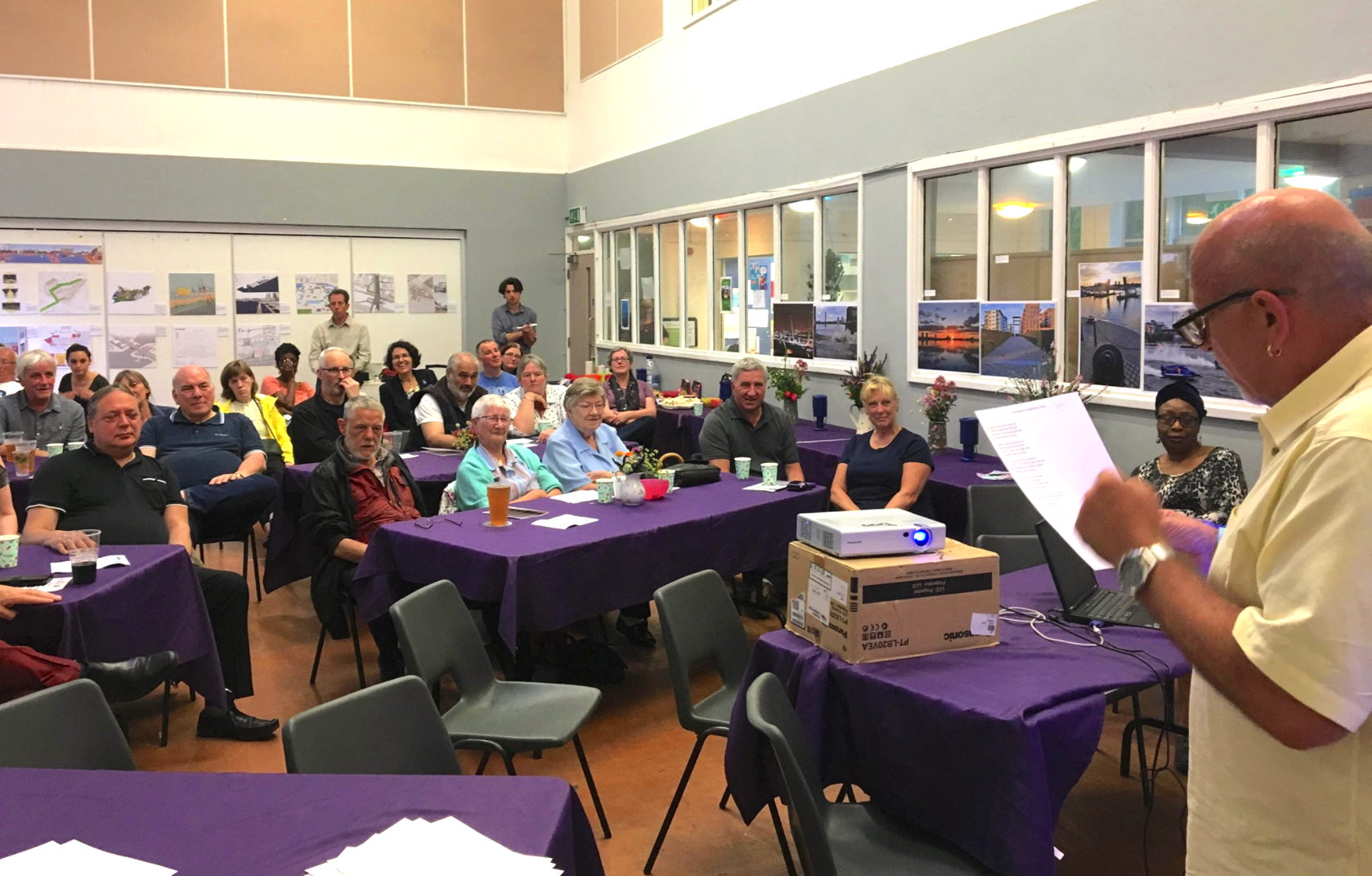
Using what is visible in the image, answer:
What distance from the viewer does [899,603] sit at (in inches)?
99.0

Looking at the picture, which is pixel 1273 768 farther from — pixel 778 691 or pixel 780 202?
pixel 780 202

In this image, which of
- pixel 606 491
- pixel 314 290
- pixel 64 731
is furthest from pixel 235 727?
pixel 314 290

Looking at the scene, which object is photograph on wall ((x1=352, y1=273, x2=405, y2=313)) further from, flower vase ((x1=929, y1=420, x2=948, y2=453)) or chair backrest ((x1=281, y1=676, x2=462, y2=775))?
chair backrest ((x1=281, y1=676, x2=462, y2=775))

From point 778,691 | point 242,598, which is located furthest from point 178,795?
point 242,598

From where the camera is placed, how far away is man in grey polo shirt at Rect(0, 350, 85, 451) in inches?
240

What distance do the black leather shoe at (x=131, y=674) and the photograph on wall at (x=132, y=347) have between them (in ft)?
25.1

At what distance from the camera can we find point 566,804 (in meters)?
1.86

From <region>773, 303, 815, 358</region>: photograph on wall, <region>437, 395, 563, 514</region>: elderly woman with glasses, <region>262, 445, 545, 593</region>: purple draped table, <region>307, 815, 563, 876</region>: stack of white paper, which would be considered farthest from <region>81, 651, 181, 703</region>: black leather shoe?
<region>773, 303, 815, 358</region>: photograph on wall

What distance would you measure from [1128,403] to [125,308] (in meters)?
9.23

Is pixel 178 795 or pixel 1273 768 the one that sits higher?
pixel 1273 768

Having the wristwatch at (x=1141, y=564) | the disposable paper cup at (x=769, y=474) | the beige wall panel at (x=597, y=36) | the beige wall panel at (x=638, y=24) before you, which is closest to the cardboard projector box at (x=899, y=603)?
the wristwatch at (x=1141, y=564)

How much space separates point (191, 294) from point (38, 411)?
184 inches

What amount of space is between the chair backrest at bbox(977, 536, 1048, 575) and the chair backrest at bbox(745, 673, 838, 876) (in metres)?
1.74

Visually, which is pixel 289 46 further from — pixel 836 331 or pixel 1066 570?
pixel 1066 570
